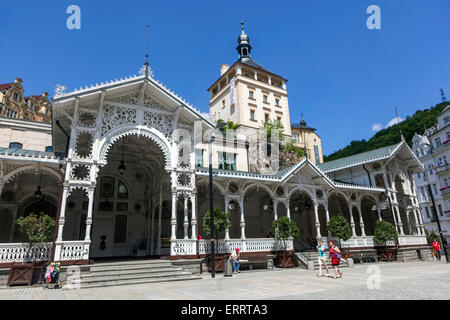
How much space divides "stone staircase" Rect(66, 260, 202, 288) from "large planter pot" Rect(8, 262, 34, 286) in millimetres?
1849

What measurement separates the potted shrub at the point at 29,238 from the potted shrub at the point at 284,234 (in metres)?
12.5

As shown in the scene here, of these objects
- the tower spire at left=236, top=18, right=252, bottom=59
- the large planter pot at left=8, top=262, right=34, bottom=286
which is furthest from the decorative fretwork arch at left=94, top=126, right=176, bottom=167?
the tower spire at left=236, top=18, right=252, bottom=59

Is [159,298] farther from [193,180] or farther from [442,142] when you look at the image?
[442,142]

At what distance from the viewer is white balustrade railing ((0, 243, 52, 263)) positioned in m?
12.0

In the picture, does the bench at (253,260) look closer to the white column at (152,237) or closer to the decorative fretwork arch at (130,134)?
the white column at (152,237)

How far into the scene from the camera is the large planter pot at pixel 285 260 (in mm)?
17594

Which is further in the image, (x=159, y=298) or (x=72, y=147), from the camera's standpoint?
(x=72, y=147)

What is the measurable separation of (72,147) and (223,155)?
1716cm

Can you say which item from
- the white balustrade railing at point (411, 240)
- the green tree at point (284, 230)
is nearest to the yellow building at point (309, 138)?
the white balustrade railing at point (411, 240)

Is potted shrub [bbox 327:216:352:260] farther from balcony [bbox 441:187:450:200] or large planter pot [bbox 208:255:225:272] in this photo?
balcony [bbox 441:187:450:200]

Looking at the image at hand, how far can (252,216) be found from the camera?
2372 centimetres

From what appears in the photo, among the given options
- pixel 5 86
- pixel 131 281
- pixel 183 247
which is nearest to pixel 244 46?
pixel 5 86

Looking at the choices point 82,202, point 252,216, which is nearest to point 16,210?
point 82,202
